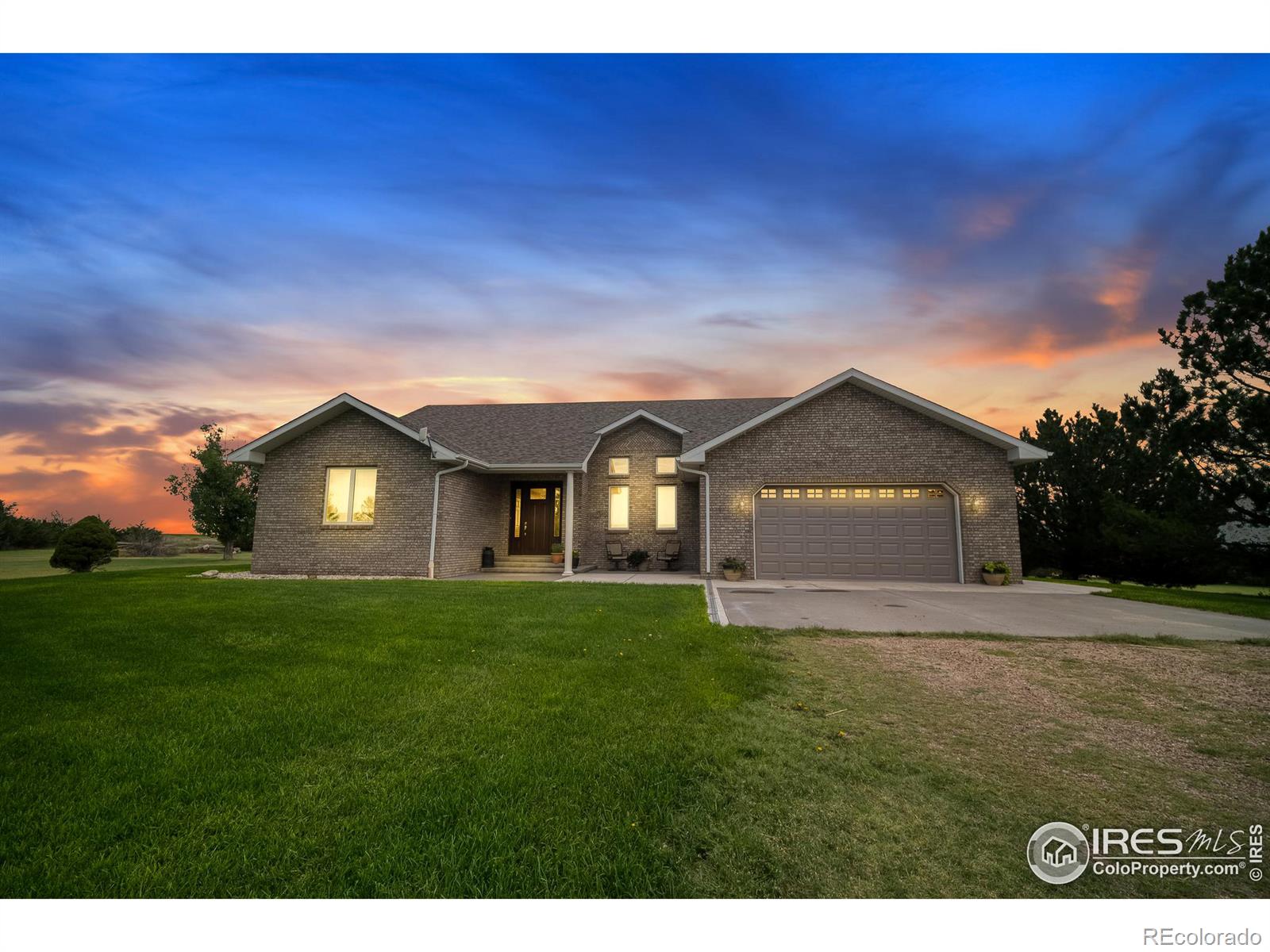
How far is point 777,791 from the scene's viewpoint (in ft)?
8.88

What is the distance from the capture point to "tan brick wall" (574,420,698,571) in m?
18.1

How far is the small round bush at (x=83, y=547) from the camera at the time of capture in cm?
1647

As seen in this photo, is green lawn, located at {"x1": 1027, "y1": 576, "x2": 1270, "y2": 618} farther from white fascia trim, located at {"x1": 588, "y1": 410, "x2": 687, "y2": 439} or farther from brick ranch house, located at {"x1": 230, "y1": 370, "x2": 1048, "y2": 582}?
white fascia trim, located at {"x1": 588, "y1": 410, "x2": 687, "y2": 439}

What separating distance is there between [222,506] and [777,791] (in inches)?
1193

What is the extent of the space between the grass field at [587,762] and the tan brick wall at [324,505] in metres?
8.74

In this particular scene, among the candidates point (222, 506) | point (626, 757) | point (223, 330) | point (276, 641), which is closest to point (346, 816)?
point (626, 757)

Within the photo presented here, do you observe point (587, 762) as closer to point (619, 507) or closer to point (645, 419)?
point (619, 507)

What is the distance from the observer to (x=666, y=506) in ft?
59.9

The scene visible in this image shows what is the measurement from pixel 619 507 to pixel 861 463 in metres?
7.87

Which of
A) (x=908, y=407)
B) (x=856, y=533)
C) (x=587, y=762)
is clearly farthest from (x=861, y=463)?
(x=587, y=762)

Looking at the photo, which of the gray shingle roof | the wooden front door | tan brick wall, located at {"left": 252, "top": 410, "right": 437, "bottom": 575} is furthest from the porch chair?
tan brick wall, located at {"left": 252, "top": 410, "right": 437, "bottom": 575}

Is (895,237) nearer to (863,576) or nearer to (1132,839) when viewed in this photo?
(863,576)

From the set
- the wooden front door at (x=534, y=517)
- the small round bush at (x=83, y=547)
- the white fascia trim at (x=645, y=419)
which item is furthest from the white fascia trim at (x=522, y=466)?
the small round bush at (x=83, y=547)
